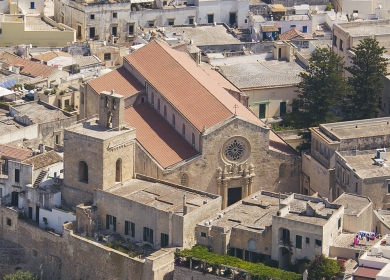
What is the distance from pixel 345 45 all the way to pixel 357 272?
38.5 meters

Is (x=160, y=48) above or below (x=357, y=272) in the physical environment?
above

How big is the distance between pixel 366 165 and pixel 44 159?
75.0ft

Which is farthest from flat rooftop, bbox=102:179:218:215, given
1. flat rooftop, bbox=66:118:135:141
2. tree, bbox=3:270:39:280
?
tree, bbox=3:270:39:280

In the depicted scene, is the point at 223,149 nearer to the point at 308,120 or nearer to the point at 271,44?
the point at 308,120

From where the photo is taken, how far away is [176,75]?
123m

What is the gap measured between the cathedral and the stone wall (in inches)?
139

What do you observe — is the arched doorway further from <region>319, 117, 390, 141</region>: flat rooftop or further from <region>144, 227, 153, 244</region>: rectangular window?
<region>319, 117, 390, 141</region>: flat rooftop

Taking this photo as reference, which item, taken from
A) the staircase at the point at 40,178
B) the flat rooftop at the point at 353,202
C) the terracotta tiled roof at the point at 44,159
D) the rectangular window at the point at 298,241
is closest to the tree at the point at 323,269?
the rectangular window at the point at 298,241

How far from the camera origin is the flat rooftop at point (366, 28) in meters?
138

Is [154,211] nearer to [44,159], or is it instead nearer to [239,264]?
[239,264]

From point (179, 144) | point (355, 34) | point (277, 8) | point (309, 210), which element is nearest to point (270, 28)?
point (277, 8)

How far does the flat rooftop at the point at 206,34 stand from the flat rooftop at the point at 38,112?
60.5ft

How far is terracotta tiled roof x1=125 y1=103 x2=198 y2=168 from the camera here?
11706 cm

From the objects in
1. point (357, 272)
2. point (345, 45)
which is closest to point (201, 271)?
point (357, 272)
